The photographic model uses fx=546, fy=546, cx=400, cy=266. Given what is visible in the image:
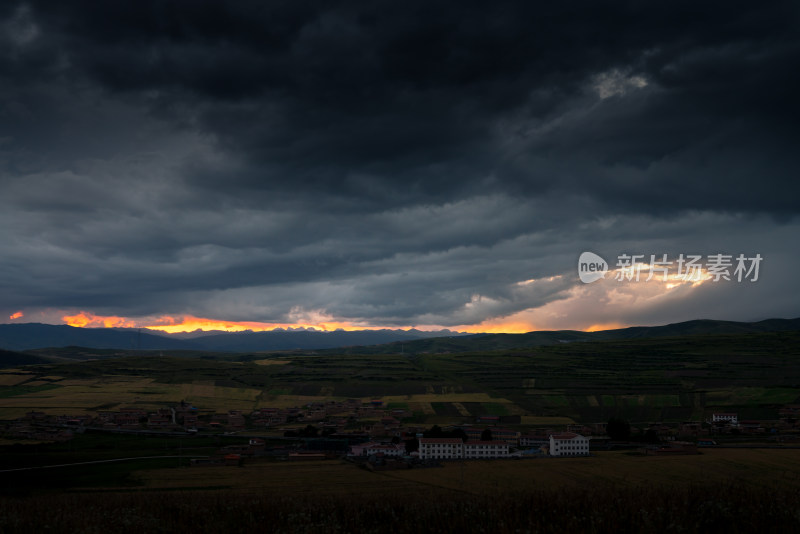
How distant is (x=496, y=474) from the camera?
60094 millimetres

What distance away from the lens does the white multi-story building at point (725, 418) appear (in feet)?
377

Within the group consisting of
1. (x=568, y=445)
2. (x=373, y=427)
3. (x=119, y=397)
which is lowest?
(x=373, y=427)

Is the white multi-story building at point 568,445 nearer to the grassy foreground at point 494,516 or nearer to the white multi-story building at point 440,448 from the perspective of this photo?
the white multi-story building at point 440,448

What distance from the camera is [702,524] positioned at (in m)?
13.8

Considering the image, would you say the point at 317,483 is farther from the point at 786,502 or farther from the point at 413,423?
the point at 413,423

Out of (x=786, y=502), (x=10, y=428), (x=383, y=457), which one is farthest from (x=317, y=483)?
(x=10, y=428)

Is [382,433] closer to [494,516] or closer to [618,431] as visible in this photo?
[618,431]

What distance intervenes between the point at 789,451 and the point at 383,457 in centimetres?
5384

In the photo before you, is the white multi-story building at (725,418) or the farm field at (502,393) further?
the farm field at (502,393)

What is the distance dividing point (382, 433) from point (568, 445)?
3716cm

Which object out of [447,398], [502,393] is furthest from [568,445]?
[502,393]

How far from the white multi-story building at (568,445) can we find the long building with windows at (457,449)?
7620 mm

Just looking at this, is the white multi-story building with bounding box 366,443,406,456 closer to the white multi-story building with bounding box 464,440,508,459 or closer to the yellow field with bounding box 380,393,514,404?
the white multi-story building with bounding box 464,440,508,459

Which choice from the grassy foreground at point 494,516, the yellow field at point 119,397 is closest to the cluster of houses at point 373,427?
the yellow field at point 119,397
